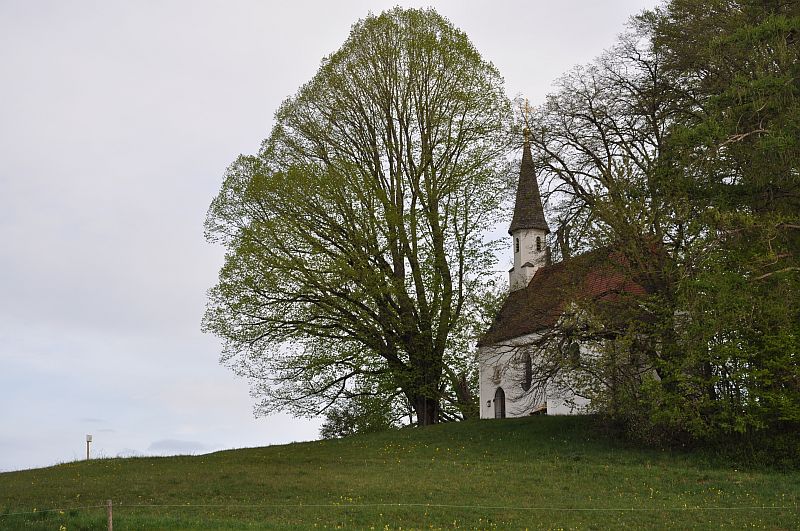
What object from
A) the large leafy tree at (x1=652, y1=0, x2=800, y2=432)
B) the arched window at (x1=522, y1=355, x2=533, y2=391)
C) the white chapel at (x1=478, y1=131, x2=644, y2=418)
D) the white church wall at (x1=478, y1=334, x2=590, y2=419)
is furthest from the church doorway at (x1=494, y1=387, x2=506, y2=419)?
the large leafy tree at (x1=652, y1=0, x2=800, y2=432)

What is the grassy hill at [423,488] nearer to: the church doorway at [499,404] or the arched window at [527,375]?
the arched window at [527,375]

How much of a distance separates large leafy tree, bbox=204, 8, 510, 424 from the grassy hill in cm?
502

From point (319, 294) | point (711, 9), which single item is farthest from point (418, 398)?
point (711, 9)

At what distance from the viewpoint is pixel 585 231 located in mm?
29062

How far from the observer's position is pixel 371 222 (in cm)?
3650

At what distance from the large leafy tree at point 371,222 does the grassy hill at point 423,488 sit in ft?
16.5

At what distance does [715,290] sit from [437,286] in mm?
13589

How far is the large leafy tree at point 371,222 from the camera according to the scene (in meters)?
35.4

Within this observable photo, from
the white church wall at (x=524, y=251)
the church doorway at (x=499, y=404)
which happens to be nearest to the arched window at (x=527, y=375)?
the church doorway at (x=499, y=404)

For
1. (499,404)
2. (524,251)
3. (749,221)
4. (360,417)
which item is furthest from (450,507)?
(524,251)

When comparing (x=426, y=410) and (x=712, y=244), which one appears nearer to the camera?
(x=712, y=244)

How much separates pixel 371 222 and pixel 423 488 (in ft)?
51.7

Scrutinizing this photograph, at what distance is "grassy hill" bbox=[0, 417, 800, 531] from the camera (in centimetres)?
1895

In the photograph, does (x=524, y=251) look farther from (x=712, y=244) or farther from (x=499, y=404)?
(x=712, y=244)
